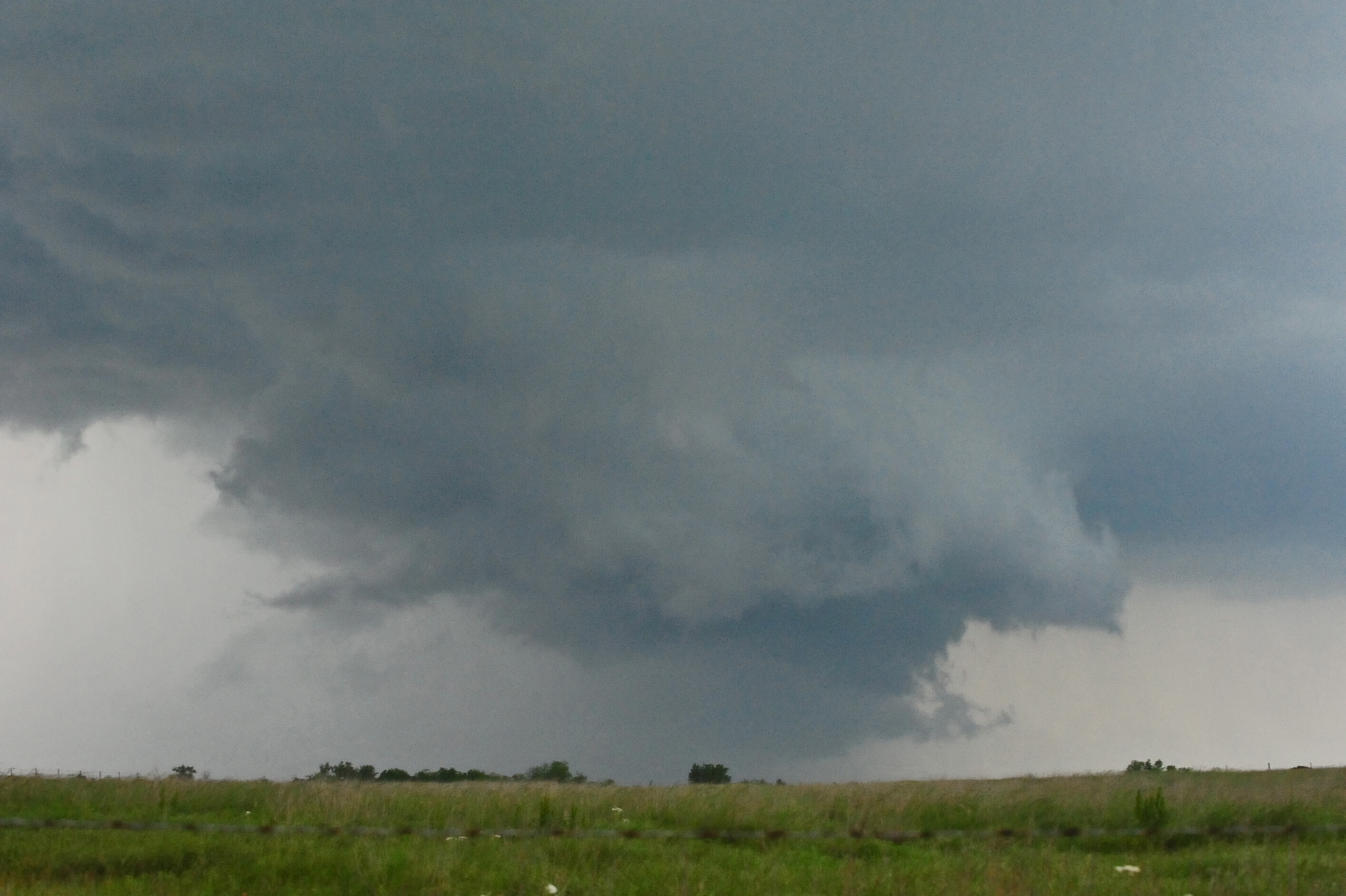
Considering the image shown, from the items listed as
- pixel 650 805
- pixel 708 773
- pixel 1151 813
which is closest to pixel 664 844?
pixel 650 805

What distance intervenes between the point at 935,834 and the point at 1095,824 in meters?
11.3

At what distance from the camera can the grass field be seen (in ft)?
55.2

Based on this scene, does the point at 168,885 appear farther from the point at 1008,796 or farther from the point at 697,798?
the point at 1008,796

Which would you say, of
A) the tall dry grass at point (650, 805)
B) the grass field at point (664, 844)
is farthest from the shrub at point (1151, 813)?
the tall dry grass at point (650, 805)

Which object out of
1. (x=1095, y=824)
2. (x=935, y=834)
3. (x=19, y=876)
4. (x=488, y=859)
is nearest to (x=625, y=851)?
(x=488, y=859)

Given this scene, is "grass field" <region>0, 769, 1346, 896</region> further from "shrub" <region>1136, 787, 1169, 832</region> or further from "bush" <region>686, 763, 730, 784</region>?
"bush" <region>686, 763, 730, 784</region>

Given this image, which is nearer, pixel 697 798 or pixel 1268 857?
pixel 1268 857

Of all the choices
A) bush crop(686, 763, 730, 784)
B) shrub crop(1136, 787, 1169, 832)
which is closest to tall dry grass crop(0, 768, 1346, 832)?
shrub crop(1136, 787, 1169, 832)

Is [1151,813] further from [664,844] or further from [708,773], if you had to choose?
[708,773]

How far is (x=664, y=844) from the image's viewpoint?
21.3 metres

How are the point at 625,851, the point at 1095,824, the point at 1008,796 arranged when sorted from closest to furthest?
the point at 625,851 < the point at 1095,824 < the point at 1008,796

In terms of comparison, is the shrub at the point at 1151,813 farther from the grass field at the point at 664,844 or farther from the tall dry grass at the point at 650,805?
the tall dry grass at the point at 650,805

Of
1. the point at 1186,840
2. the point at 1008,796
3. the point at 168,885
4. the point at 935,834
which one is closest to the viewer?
the point at 935,834

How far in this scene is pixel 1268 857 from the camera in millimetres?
18375
